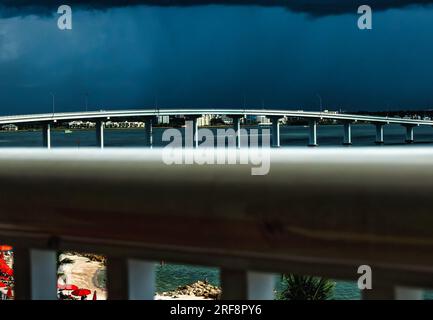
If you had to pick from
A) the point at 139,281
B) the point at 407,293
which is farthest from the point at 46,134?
the point at 407,293

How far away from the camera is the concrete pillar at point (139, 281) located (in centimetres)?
83

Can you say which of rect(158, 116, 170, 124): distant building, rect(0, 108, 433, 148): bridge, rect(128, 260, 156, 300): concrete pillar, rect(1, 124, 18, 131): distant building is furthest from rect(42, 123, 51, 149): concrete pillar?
rect(128, 260, 156, 300): concrete pillar

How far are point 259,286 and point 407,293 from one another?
Result: 18cm

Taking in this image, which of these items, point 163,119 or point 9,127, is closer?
point 9,127

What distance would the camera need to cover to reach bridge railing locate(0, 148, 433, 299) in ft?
2.04

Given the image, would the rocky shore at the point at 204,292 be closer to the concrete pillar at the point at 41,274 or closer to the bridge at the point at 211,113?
the concrete pillar at the point at 41,274

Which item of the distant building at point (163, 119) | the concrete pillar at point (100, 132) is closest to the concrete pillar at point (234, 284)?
the concrete pillar at point (100, 132)

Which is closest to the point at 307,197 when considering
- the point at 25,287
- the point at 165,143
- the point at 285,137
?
the point at 165,143

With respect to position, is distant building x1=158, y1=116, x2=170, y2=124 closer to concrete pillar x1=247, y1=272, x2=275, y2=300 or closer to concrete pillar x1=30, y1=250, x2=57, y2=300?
concrete pillar x1=30, y1=250, x2=57, y2=300

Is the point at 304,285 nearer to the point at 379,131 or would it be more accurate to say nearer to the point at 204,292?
the point at 204,292

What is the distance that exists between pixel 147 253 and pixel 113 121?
2032 inches

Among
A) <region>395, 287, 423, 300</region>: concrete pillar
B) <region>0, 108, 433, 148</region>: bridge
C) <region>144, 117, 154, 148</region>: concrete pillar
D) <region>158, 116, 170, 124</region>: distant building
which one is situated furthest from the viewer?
<region>158, 116, 170, 124</region>: distant building

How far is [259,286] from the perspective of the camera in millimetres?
731
